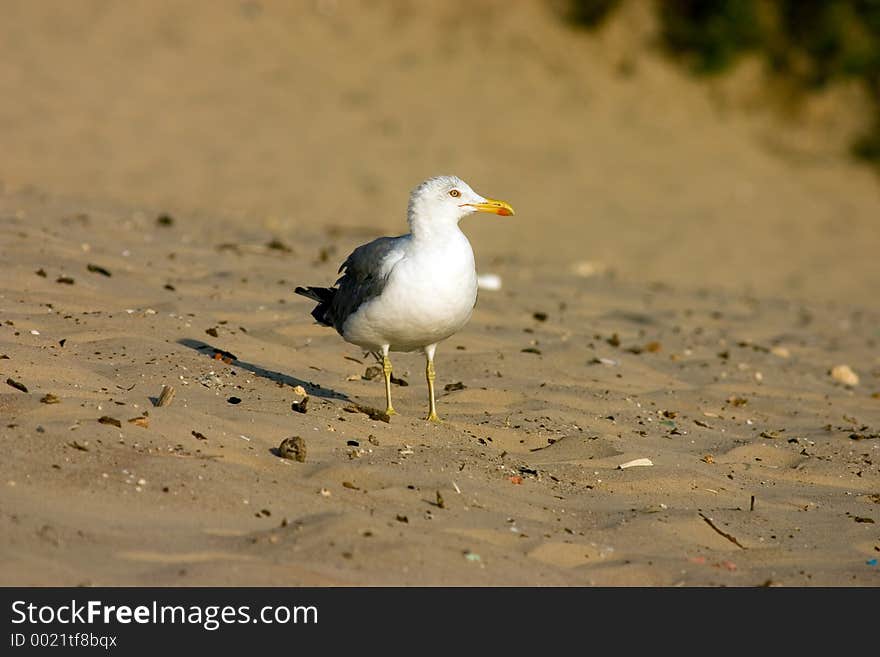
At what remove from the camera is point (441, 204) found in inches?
252

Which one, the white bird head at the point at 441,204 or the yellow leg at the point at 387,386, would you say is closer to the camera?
the white bird head at the point at 441,204

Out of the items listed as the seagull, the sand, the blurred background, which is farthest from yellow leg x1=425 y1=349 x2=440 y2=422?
the blurred background

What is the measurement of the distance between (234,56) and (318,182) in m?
3.97

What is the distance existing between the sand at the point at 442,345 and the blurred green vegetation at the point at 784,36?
0.46 m

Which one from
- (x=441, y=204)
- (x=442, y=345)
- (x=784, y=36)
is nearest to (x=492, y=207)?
(x=441, y=204)

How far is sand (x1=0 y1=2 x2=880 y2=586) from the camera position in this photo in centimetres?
475

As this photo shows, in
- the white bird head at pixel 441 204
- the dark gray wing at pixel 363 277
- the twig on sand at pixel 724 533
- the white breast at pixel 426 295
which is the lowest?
the twig on sand at pixel 724 533

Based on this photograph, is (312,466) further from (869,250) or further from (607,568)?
(869,250)

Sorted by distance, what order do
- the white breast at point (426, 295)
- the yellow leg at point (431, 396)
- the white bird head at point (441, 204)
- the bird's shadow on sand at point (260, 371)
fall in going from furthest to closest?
the bird's shadow on sand at point (260, 371)
the yellow leg at point (431, 396)
the white bird head at point (441, 204)
the white breast at point (426, 295)

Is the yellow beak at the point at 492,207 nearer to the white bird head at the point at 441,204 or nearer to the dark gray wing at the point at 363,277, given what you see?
the white bird head at the point at 441,204

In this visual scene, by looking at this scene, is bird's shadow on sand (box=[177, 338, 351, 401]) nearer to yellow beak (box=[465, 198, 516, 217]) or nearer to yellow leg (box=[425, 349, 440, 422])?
yellow leg (box=[425, 349, 440, 422])

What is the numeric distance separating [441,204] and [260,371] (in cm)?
135

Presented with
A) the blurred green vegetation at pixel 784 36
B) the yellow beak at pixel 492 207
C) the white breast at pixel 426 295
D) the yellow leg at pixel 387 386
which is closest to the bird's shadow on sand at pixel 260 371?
the yellow leg at pixel 387 386

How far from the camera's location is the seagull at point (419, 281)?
6152 mm
